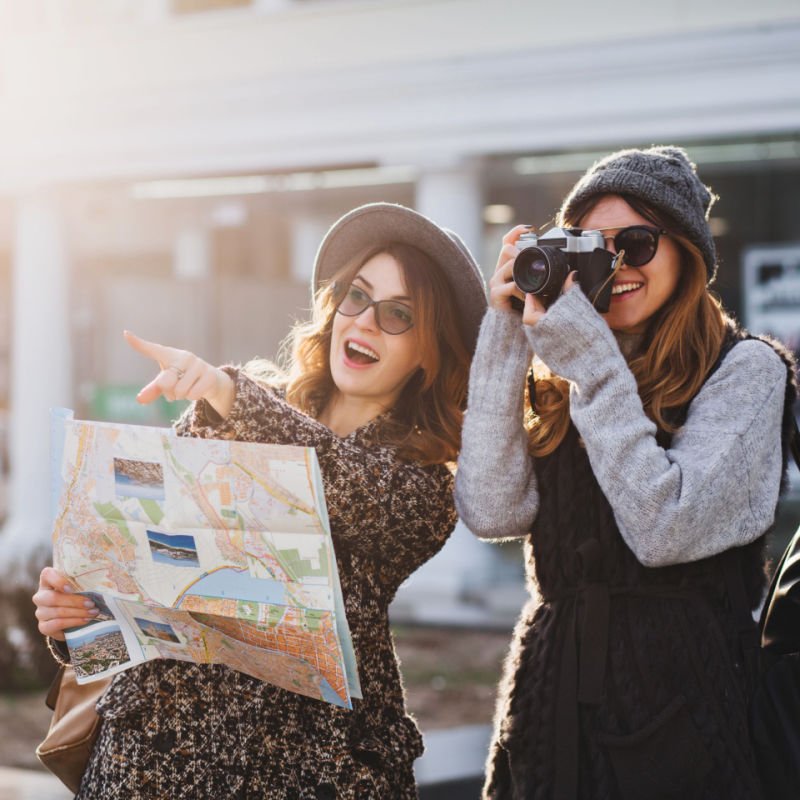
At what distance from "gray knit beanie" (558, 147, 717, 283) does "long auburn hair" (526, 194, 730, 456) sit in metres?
0.02

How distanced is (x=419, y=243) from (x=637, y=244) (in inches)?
15.4

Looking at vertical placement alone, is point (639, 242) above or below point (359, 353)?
above

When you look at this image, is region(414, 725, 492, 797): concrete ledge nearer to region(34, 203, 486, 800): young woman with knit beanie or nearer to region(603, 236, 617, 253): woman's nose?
region(34, 203, 486, 800): young woman with knit beanie

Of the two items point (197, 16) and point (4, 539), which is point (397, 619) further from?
point (197, 16)

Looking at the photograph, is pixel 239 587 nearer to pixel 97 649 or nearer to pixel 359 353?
pixel 97 649

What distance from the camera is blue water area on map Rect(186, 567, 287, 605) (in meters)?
1.48

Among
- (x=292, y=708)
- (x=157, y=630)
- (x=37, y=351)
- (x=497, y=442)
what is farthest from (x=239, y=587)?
(x=37, y=351)

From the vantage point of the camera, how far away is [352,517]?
1.69 m

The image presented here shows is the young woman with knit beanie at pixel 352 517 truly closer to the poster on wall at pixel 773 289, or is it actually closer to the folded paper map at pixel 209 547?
the folded paper map at pixel 209 547

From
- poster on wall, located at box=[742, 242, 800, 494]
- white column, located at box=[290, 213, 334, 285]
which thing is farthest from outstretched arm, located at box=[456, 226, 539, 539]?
white column, located at box=[290, 213, 334, 285]

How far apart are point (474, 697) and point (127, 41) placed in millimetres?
5910

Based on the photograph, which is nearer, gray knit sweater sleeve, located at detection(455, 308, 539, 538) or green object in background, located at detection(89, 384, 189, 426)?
gray knit sweater sleeve, located at detection(455, 308, 539, 538)

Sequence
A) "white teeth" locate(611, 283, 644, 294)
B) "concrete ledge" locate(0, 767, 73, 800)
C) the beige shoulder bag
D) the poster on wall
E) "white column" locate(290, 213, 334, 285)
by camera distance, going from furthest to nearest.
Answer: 1. "white column" locate(290, 213, 334, 285)
2. the poster on wall
3. "concrete ledge" locate(0, 767, 73, 800)
4. the beige shoulder bag
5. "white teeth" locate(611, 283, 644, 294)

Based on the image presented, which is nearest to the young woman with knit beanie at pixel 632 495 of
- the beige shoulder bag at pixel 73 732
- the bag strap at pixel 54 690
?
the beige shoulder bag at pixel 73 732
